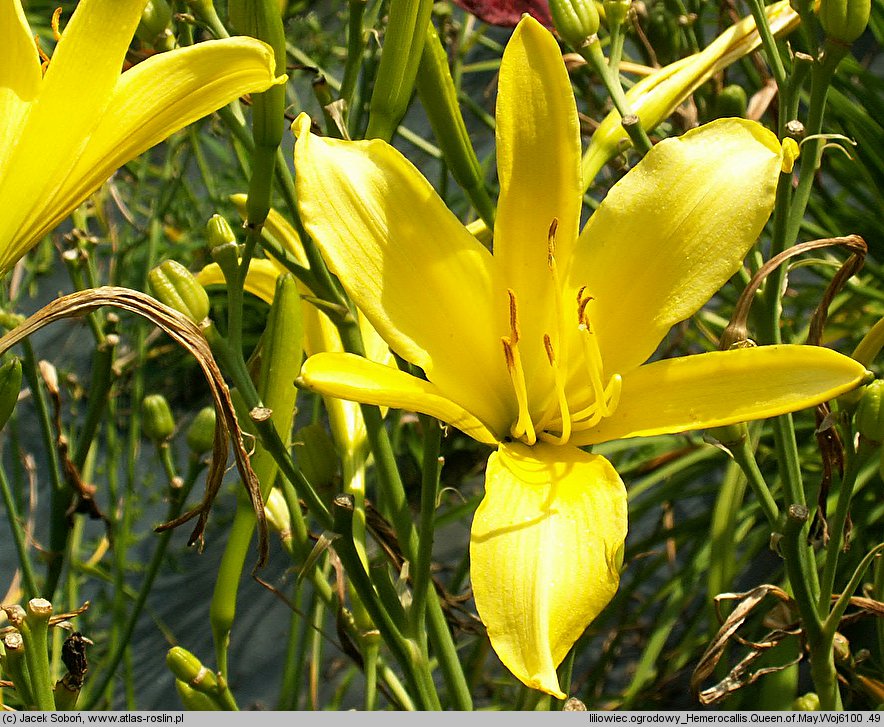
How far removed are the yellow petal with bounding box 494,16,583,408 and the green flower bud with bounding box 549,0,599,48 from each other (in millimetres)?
61

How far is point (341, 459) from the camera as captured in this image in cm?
61

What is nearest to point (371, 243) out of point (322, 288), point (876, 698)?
point (322, 288)

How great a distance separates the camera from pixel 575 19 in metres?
0.50

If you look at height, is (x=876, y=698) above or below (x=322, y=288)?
below

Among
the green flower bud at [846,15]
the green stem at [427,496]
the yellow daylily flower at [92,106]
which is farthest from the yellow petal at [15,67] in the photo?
the green flower bud at [846,15]

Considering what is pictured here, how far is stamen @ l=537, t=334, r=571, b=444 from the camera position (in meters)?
0.46

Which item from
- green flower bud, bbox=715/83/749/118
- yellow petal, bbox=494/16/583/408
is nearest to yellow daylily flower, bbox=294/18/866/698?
yellow petal, bbox=494/16/583/408

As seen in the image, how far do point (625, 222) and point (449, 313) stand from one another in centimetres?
10

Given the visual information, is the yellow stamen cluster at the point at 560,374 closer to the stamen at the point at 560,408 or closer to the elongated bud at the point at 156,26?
the stamen at the point at 560,408

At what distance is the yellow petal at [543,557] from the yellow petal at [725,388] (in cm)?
3

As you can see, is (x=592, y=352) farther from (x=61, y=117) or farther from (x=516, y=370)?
(x=61, y=117)

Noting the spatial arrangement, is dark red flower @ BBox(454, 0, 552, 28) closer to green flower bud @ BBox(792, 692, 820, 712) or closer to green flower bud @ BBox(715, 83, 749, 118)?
green flower bud @ BBox(715, 83, 749, 118)

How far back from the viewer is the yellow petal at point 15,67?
1.36 ft

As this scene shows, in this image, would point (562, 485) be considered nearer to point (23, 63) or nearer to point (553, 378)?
point (553, 378)
